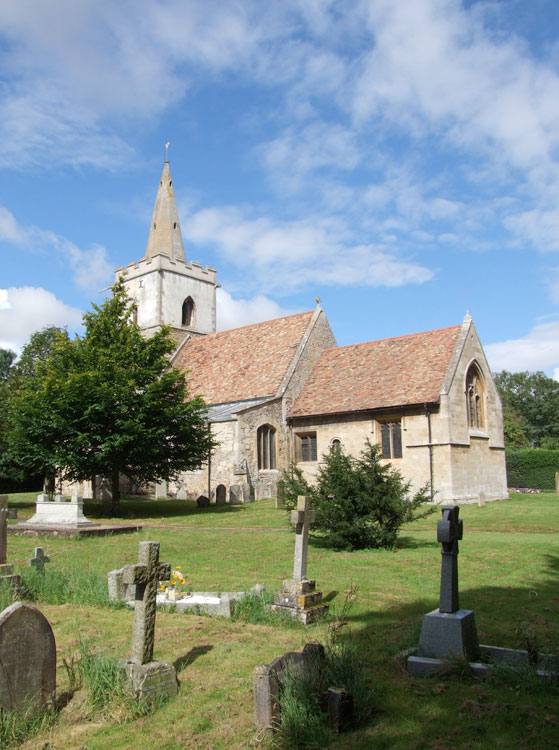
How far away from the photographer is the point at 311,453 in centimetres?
2973

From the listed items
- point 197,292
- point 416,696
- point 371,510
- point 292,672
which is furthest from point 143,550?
point 197,292

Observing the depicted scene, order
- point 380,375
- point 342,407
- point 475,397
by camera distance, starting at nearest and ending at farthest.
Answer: point 342,407, point 475,397, point 380,375

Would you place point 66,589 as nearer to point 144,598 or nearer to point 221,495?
point 144,598

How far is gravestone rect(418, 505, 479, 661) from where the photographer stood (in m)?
5.64

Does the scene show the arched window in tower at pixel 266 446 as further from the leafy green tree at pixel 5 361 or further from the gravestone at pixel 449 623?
the leafy green tree at pixel 5 361

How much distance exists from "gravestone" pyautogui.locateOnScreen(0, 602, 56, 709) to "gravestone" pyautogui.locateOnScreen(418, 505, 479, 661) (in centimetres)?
334

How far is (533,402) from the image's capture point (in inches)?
2832

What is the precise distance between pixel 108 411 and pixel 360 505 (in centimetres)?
1143

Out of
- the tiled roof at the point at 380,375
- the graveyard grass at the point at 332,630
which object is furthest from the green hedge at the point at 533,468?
the graveyard grass at the point at 332,630

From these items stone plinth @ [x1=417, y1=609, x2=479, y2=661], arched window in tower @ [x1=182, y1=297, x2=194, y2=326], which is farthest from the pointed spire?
stone plinth @ [x1=417, y1=609, x2=479, y2=661]

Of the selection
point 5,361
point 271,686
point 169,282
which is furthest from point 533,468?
point 5,361

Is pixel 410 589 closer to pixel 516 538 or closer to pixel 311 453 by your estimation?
pixel 516 538

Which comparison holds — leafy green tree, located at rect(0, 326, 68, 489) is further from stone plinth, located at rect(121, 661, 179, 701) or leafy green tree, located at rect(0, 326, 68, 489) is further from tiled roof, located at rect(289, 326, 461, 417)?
stone plinth, located at rect(121, 661, 179, 701)

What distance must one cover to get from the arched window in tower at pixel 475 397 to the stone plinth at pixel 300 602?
20.9 m
